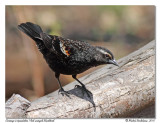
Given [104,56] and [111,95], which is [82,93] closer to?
[111,95]

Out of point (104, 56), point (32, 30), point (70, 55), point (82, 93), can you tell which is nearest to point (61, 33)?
point (32, 30)

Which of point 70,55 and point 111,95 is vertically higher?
point 70,55

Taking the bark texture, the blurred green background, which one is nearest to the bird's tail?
the blurred green background

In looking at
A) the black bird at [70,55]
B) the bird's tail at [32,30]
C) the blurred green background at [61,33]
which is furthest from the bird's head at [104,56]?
the blurred green background at [61,33]

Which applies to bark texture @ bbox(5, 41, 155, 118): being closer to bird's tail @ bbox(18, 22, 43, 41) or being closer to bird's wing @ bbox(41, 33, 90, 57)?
bird's wing @ bbox(41, 33, 90, 57)
